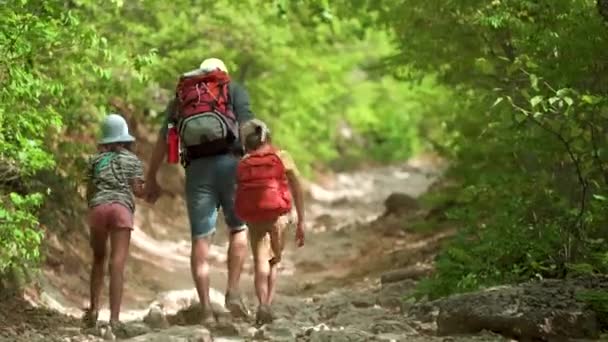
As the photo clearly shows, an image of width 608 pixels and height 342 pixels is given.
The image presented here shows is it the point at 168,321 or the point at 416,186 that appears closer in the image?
the point at 168,321

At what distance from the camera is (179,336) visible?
6.42 m

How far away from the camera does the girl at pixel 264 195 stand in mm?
7457

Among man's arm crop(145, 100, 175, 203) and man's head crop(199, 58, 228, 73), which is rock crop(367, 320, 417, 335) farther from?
man's head crop(199, 58, 228, 73)

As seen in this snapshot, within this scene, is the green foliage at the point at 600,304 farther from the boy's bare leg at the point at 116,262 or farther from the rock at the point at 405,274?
the rock at the point at 405,274

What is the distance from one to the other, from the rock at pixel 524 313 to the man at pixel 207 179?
1.73 meters

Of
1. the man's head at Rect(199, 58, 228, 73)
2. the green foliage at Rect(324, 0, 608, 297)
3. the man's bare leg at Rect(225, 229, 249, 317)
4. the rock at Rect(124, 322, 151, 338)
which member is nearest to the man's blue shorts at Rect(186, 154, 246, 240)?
→ the man's bare leg at Rect(225, 229, 249, 317)

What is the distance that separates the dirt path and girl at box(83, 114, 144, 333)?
0.48 metres

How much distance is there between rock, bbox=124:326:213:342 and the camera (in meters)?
6.31

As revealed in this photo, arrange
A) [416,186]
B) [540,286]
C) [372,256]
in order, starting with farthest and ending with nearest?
[416,186]
[372,256]
[540,286]

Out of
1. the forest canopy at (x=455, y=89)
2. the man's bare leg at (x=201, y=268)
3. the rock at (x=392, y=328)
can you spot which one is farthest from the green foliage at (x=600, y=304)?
the man's bare leg at (x=201, y=268)

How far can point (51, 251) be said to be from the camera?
36.4 ft

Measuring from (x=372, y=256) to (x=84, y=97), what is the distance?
7.43 meters

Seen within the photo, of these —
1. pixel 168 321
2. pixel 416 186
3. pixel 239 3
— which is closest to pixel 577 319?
pixel 168 321

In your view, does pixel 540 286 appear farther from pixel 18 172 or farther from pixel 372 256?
pixel 372 256
